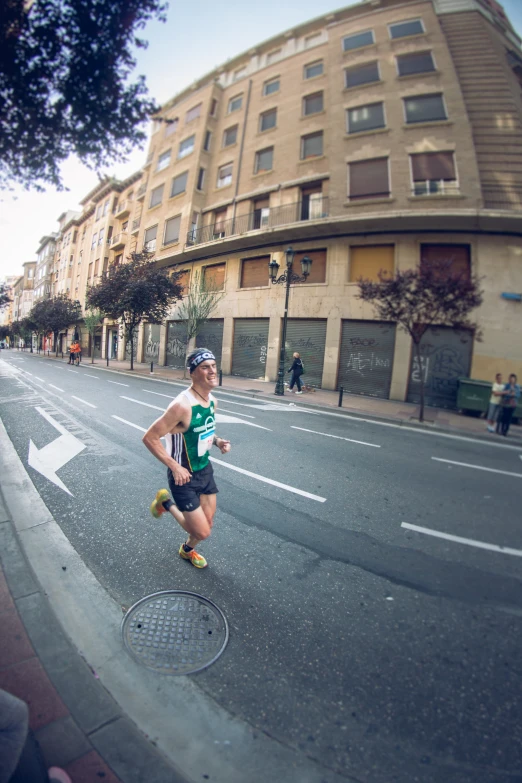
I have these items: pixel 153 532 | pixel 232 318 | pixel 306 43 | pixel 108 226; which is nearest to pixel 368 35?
pixel 306 43

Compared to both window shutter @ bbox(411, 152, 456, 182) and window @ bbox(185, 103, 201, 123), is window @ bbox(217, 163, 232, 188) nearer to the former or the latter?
window @ bbox(185, 103, 201, 123)

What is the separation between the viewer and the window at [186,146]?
24.0 meters

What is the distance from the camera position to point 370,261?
16297 mm

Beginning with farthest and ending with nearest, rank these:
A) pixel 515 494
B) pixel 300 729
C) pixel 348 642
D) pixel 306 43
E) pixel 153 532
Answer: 1. pixel 306 43
2. pixel 515 494
3. pixel 153 532
4. pixel 348 642
5. pixel 300 729

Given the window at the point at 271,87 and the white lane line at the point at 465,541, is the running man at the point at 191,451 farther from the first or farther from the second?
the window at the point at 271,87

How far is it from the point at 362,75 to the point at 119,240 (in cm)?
2525

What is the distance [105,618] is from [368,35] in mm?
26736

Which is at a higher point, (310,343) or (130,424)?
(310,343)

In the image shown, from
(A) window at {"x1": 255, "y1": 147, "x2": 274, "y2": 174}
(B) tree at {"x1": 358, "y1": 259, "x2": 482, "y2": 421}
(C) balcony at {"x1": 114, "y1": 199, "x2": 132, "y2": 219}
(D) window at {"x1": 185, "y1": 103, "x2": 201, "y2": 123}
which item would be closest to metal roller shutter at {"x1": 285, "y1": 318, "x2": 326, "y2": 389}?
(B) tree at {"x1": 358, "y1": 259, "x2": 482, "y2": 421}

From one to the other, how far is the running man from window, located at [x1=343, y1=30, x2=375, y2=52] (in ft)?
79.7

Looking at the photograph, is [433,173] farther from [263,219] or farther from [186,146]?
[186,146]

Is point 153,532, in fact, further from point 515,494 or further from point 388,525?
point 515,494

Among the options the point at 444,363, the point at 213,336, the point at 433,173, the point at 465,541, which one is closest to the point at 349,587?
the point at 465,541

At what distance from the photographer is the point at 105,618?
7.39 ft
